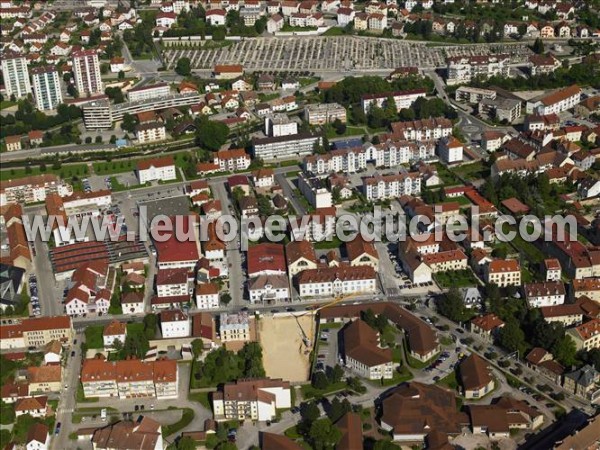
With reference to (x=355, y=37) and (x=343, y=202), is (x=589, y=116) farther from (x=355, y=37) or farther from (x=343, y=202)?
(x=355, y=37)

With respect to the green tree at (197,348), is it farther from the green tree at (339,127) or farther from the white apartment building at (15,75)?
the white apartment building at (15,75)

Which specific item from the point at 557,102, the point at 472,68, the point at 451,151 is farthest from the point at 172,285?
the point at 472,68

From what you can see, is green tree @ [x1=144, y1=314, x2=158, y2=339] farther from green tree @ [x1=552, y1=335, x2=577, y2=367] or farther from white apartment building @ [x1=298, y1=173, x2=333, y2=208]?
green tree @ [x1=552, y1=335, x2=577, y2=367]

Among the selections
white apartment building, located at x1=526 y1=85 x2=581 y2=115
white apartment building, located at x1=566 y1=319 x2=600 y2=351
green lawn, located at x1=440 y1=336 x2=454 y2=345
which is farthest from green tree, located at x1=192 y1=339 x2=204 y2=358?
white apartment building, located at x1=526 y1=85 x2=581 y2=115

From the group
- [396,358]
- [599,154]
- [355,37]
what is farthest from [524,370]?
[355,37]

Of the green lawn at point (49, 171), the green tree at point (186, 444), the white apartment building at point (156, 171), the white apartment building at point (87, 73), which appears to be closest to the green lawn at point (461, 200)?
the white apartment building at point (156, 171)

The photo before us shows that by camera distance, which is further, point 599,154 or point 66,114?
point 66,114
